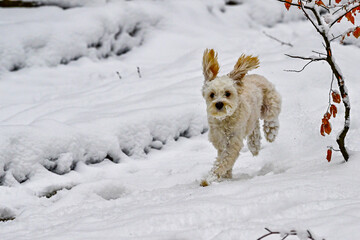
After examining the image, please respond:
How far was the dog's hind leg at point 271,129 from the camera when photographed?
684cm

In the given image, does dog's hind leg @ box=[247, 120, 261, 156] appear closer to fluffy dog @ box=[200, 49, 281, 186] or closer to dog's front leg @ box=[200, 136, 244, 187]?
fluffy dog @ box=[200, 49, 281, 186]

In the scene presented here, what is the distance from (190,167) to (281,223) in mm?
3552

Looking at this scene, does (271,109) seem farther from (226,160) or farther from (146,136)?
(146,136)

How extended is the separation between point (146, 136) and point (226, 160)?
Result: 2113 mm

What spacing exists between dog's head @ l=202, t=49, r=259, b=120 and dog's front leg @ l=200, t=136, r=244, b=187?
375 millimetres

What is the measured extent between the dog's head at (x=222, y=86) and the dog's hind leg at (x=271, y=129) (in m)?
1.42

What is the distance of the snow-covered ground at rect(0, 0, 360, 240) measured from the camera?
3.36 meters

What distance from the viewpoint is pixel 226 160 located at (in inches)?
219

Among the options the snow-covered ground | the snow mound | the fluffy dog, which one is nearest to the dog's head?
the fluffy dog

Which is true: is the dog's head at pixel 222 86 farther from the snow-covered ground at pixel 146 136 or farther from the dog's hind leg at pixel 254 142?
the dog's hind leg at pixel 254 142

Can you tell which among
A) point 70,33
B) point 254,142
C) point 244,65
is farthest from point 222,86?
point 70,33

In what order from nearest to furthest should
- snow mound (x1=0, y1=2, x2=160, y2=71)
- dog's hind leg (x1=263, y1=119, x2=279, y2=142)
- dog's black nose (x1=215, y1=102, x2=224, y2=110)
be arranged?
dog's black nose (x1=215, y1=102, x2=224, y2=110), dog's hind leg (x1=263, y1=119, x2=279, y2=142), snow mound (x1=0, y1=2, x2=160, y2=71)

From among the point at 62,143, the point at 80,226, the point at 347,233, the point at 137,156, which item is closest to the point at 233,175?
the point at 137,156

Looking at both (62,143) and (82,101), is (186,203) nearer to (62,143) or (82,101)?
(62,143)
